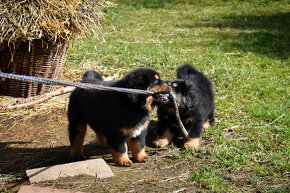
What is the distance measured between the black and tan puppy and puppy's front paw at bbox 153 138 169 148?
2.00 ft

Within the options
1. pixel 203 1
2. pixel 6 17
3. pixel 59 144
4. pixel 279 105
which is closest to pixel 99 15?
pixel 6 17

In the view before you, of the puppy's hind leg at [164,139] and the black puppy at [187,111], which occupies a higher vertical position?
the black puppy at [187,111]

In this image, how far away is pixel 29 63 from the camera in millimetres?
6324

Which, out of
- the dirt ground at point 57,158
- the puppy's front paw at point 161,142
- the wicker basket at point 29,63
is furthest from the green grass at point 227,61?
the wicker basket at point 29,63

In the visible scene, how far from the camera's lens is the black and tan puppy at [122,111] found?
4062 millimetres

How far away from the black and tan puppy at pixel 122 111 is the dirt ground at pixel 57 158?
1.04ft

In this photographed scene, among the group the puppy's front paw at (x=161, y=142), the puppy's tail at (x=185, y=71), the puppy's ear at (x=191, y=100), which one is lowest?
the puppy's front paw at (x=161, y=142)

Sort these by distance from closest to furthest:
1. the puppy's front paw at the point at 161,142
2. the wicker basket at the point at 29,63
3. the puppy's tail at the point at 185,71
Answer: the puppy's front paw at the point at 161,142 < the puppy's tail at the point at 185,71 < the wicker basket at the point at 29,63

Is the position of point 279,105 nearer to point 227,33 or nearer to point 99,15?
point 99,15

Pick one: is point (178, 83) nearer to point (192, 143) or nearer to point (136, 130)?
point (192, 143)

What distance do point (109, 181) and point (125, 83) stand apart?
3.52 ft

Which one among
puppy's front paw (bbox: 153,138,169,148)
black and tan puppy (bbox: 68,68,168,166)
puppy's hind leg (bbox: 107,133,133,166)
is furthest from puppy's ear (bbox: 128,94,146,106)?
puppy's front paw (bbox: 153,138,169,148)

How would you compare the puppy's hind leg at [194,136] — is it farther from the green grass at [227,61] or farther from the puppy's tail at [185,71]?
the puppy's tail at [185,71]

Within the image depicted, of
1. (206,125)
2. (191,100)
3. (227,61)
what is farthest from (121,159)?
(227,61)
